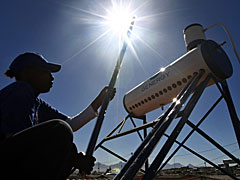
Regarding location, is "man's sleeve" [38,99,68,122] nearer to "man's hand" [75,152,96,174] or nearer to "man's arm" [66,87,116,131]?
"man's arm" [66,87,116,131]

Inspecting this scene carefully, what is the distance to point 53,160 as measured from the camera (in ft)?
2.19

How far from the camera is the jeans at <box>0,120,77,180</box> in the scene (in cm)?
62

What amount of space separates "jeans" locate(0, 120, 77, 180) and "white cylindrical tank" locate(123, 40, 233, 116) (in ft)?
8.01

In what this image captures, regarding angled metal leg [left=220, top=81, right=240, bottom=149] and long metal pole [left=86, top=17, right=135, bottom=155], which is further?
angled metal leg [left=220, top=81, right=240, bottom=149]

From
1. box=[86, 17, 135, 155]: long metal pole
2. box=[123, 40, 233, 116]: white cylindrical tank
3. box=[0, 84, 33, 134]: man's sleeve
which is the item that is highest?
box=[123, 40, 233, 116]: white cylindrical tank

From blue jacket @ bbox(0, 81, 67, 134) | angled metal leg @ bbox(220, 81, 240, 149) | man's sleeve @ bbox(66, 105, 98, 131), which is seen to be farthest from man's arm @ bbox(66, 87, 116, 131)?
angled metal leg @ bbox(220, 81, 240, 149)

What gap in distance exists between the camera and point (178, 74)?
2.91 meters

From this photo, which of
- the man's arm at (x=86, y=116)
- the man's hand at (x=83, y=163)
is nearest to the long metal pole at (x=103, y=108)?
the man's hand at (x=83, y=163)

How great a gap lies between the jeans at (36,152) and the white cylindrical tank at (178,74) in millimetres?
2441

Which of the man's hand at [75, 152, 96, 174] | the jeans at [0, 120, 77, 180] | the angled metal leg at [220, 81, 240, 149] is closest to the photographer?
the jeans at [0, 120, 77, 180]

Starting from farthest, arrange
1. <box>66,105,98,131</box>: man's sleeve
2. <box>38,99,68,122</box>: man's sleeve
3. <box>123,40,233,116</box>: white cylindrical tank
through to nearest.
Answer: <box>123,40,233,116</box>: white cylindrical tank < <box>66,105,98,131</box>: man's sleeve < <box>38,99,68,122</box>: man's sleeve

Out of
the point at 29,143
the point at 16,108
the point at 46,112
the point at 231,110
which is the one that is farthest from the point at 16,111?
the point at 231,110

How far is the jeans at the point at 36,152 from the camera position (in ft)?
2.03

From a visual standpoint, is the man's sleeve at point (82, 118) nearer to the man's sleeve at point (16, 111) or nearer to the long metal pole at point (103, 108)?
the long metal pole at point (103, 108)
